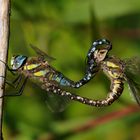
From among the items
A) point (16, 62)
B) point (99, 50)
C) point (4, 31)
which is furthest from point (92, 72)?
point (4, 31)

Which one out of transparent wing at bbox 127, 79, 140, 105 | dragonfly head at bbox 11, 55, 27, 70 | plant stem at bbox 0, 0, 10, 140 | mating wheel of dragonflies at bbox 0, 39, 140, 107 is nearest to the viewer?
plant stem at bbox 0, 0, 10, 140

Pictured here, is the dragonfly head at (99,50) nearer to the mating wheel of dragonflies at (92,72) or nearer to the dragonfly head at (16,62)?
the mating wheel of dragonflies at (92,72)

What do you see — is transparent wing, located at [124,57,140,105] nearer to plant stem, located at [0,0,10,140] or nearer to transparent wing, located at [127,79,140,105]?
transparent wing, located at [127,79,140,105]

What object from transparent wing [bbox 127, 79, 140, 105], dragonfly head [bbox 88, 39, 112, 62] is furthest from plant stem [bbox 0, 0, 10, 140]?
transparent wing [bbox 127, 79, 140, 105]

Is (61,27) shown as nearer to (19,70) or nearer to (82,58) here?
(82,58)

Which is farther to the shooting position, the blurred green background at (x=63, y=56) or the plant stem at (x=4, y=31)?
the blurred green background at (x=63, y=56)

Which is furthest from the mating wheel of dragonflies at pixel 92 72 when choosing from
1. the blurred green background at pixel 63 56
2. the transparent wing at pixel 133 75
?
the blurred green background at pixel 63 56

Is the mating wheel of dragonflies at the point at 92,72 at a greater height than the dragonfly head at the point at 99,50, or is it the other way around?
the dragonfly head at the point at 99,50

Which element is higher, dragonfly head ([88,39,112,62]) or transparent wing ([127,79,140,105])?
dragonfly head ([88,39,112,62])

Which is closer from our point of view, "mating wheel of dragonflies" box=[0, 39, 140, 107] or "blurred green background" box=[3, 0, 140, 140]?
"mating wheel of dragonflies" box=[0, 39, 140, 107]
